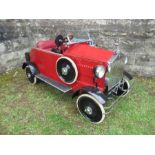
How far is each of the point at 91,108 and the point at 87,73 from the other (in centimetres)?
85

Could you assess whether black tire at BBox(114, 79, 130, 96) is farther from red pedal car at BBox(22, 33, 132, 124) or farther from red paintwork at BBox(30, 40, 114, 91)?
red paintwork at BBox(30, 40, 114, 91)

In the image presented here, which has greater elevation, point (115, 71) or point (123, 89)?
point (115, 71)

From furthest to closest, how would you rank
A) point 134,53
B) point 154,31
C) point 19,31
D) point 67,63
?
point 19,31, point 134,53, point 154,31, point 67,63

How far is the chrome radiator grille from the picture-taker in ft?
17.5

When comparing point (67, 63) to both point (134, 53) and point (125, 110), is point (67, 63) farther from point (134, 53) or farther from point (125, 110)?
point (134, 53)

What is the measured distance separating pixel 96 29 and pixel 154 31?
178 cm

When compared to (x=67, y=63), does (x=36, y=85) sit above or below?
below

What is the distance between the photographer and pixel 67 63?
5719mm

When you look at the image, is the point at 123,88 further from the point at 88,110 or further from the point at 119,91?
the point at 88,110

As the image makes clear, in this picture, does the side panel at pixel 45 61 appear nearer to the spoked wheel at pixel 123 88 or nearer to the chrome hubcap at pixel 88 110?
the chrome hubcap at pixel 88 110

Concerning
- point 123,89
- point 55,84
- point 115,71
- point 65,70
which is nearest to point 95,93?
point 115,71

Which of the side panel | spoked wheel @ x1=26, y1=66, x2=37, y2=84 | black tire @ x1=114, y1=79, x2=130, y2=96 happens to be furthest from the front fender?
spoked wheel @ x1=26, y1=66, x2=37, y2=84

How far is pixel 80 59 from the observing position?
216 inches
